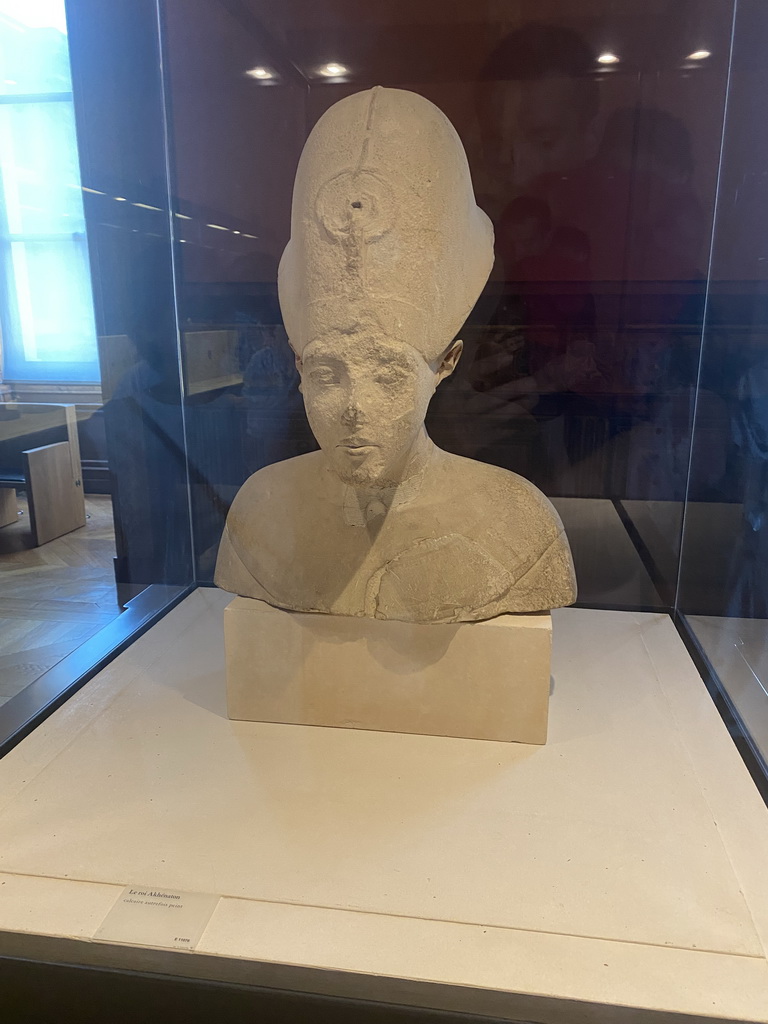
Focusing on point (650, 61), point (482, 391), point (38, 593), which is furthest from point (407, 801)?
point (650, 61)

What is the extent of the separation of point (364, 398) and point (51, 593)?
5.19 feet

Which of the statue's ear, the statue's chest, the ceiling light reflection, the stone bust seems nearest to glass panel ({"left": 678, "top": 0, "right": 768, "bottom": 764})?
the stone bust

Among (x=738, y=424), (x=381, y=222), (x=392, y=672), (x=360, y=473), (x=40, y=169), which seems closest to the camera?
(x=381, y=222)

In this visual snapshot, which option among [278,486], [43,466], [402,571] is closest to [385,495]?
[402,571]

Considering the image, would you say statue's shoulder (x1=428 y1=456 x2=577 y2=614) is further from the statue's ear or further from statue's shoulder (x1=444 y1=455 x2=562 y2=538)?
the statue's ear

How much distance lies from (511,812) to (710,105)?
2.17 meters

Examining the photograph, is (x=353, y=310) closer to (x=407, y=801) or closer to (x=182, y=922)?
(x=407, y=801)

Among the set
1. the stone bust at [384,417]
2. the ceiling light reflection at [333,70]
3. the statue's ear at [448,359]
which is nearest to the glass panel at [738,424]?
the stone bust at [384,417]

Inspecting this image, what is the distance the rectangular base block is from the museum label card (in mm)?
655

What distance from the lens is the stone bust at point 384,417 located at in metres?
1.65

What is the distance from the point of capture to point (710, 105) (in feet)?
7.58

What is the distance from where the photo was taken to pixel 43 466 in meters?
2.52

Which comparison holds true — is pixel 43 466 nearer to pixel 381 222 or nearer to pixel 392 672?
pixel 392 672

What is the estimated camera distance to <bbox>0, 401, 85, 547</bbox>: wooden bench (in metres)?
2.32
